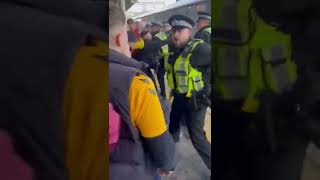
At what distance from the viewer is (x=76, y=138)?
635 millimetres

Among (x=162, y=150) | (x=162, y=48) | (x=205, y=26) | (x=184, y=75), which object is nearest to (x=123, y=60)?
(x=162, y=150)

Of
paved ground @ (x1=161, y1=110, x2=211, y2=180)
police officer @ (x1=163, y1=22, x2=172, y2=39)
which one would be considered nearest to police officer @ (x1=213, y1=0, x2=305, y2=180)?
paved ground @ (x1=161, y1=110, x2=211, y2=180)

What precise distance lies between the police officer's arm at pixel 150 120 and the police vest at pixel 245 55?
15 centimetres

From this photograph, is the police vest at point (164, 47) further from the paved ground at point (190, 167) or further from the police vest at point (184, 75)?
the paved ground at point (190, 167)

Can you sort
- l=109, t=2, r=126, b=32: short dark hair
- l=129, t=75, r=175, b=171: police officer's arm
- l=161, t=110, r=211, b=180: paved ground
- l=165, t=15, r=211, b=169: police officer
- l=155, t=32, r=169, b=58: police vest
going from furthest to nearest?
→ 1. l=165, t=15, r=211, b=169: police officer
2. l=155, t=32, r=169, b=58: police vest
3. l=161, t=110, r=211, b=180: paved ground
4. l=129, t=75, r=175, b=171: police officer's arm
5. l=109, t=2, r=126, b=32: short dark hair

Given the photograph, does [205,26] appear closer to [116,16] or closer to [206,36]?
[206,36]

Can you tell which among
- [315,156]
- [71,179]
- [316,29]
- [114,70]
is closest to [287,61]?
[316,29]

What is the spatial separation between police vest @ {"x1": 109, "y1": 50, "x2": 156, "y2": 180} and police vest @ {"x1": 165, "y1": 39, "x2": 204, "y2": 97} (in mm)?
695

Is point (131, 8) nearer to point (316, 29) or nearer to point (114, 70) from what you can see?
point (114, 70)

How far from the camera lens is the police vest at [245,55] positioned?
2.55 feet

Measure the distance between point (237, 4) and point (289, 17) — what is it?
97 mm

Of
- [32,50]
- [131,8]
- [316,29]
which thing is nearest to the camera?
[32,50]

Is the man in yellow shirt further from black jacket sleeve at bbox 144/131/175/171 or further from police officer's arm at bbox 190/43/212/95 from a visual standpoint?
police officer's arm at bbox 190/43/212/95

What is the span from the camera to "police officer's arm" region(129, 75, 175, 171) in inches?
33.9
